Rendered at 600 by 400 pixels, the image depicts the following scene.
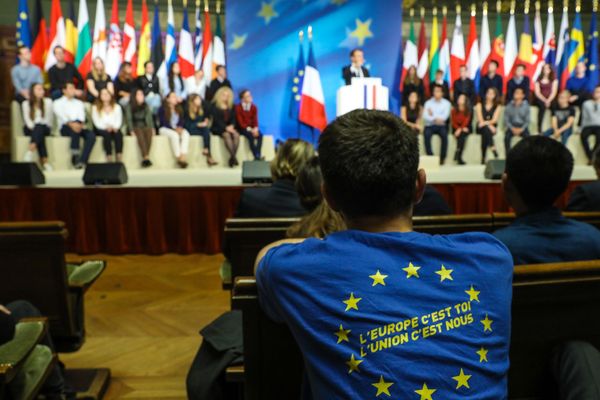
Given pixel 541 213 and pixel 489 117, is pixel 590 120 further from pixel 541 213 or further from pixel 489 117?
pixel 541 213

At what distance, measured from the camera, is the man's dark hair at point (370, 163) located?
0.82 meters

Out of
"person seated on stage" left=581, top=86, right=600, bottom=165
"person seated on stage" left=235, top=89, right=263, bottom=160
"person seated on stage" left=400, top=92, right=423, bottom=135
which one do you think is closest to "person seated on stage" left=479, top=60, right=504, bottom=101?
"person seated on stage" left=400, top=92, right=423, bottom=135

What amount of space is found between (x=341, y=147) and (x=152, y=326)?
2496 millimetres

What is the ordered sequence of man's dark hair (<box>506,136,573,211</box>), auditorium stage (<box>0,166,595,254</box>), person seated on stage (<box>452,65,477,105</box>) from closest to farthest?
man's dark hair (<box>506,136,573,211</box>) < auditorium stage (<box>0,166,595,254</box>) < person seated on stage (<box>452,65,477,105</box>)

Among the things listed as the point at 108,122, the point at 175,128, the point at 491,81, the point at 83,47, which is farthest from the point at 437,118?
the point at 83,47

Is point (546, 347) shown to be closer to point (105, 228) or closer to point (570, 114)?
point (105, 228)

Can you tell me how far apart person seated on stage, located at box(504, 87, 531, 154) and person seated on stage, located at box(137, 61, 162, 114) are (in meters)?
4.69

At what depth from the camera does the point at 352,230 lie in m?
0.84

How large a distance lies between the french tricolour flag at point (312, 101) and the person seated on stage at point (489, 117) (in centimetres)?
214

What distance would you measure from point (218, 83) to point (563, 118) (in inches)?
187

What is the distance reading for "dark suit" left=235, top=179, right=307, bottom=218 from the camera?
7.54ft

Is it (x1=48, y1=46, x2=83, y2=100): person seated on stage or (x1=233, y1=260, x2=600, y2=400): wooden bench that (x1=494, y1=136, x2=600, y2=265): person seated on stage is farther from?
(x1=48, y1=46, x2=83, y2=100): person seated on stage

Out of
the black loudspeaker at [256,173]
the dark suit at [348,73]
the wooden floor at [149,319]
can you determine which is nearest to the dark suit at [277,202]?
the wooden floor at [149,319]

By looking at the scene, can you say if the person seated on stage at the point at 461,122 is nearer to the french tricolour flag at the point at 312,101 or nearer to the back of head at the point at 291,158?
the french tricolour flag at the point at 312,101
